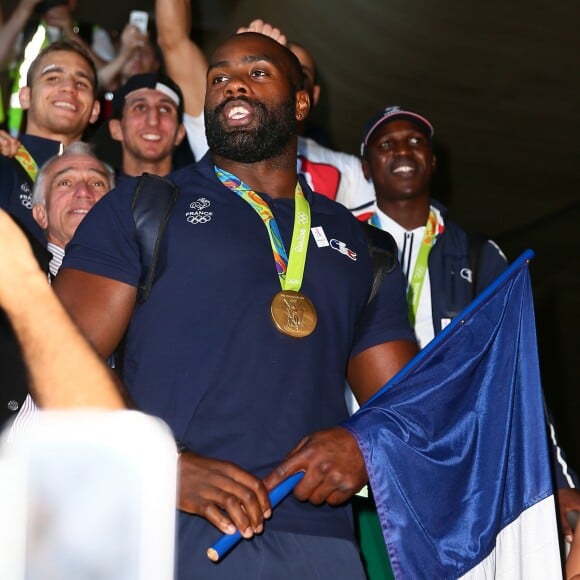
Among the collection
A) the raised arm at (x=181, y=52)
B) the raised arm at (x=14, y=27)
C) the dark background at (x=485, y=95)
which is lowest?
the raised arm at (x=181, y=52)

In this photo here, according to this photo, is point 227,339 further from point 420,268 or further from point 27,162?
point 27,162

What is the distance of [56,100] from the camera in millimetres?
4902

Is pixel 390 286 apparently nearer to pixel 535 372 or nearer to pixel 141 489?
pixel 535 372

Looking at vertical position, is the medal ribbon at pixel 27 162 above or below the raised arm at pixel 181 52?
below

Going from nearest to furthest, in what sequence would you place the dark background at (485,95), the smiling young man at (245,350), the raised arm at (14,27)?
the smiling young man at (245,350), the raised arm at (14,27), the dark background at (485,95)

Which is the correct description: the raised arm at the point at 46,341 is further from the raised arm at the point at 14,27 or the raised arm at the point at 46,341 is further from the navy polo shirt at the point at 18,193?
the raised arm at the point at 14,27

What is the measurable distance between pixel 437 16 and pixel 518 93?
1031 millimetres

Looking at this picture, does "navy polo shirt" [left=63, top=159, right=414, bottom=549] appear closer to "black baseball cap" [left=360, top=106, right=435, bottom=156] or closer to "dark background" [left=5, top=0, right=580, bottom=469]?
"black baseball cap" [left=360, top=106, right=435, bottom=156]

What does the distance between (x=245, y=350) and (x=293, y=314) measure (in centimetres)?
14

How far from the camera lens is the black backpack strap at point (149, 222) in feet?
9.16

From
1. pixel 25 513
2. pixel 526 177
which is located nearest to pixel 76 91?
pixel 25 513

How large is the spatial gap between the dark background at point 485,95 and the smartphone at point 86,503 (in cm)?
756

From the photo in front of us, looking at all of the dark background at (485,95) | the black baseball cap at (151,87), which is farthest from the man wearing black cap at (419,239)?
the dark background at (485,95)

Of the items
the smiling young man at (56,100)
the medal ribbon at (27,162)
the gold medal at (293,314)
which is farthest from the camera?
the smiling young man at (56,100)
